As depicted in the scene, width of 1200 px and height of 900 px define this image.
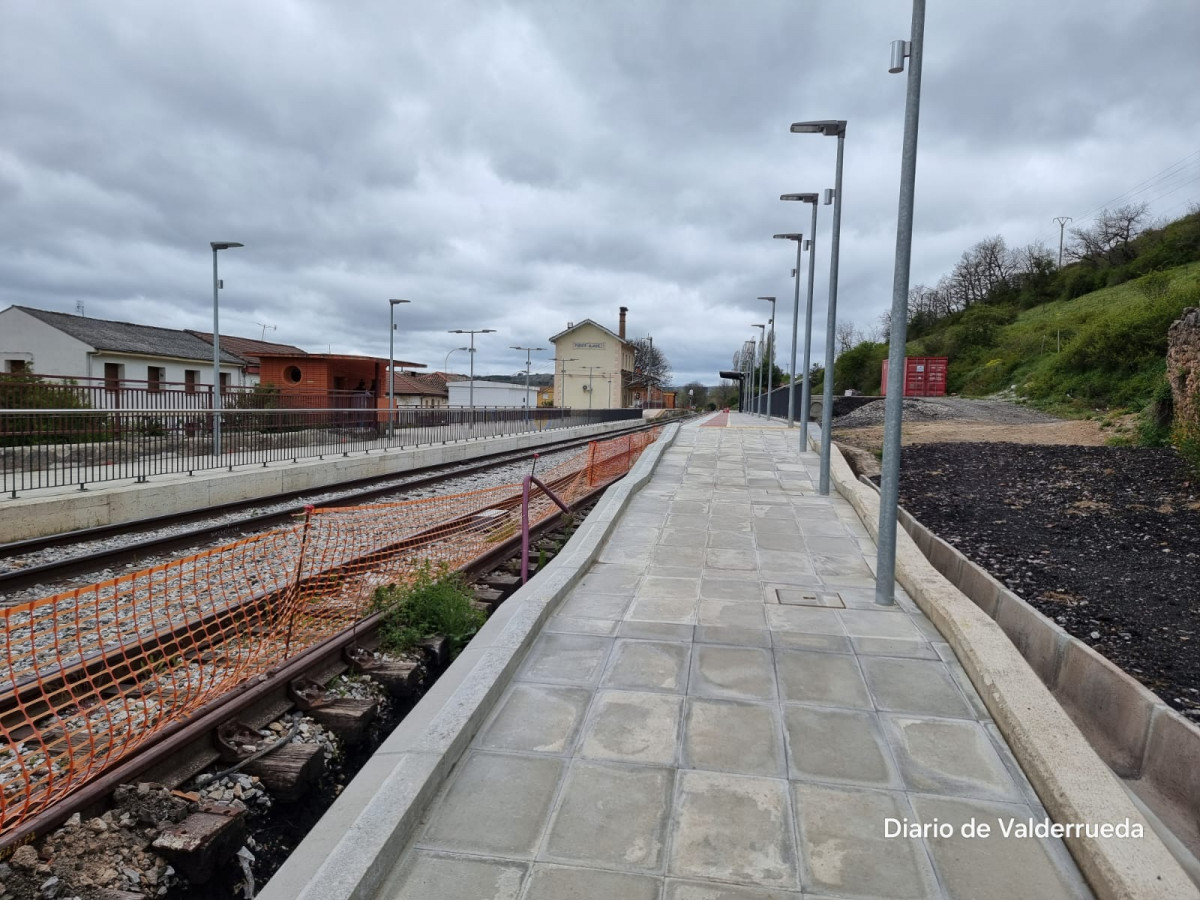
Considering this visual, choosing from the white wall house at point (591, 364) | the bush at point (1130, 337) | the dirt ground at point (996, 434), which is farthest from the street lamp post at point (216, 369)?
the white wall house at point (591, 364)

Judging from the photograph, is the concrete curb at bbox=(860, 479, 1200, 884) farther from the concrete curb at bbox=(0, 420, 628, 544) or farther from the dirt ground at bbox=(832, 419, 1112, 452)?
the dirt ground at bbox=(832, 419, 1112, 452)

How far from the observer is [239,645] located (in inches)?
178

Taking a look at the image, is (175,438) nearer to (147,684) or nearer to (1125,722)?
(147,684)

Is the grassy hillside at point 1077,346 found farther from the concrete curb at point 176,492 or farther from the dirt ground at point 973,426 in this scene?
the concrete curb at point 176,492

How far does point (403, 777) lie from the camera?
9.91ft

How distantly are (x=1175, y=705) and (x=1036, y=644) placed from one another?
40.1 inches

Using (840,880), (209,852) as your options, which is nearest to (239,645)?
(209,852)

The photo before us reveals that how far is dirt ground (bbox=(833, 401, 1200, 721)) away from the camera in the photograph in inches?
208

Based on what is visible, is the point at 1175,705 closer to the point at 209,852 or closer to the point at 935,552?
the point at 935,552

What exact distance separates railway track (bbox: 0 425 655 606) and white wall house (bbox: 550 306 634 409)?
5780cm

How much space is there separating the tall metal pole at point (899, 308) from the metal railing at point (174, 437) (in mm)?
10415

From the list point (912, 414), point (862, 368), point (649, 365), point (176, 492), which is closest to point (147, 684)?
point (176, 492)

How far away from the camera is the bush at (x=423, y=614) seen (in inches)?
216

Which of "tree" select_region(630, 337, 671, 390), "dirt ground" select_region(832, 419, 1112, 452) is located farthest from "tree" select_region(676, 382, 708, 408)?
"dirt ground" select_region(832, 419, 1112, 452)
